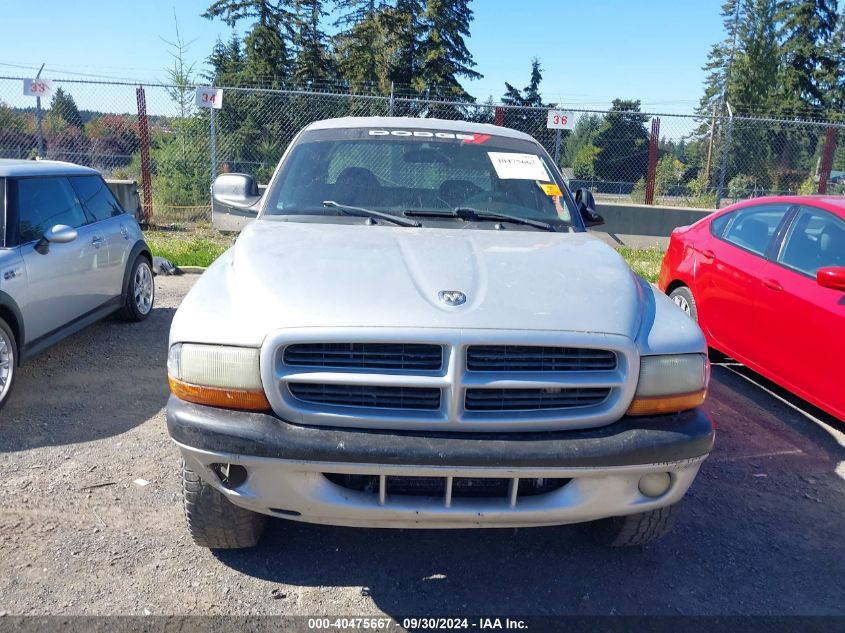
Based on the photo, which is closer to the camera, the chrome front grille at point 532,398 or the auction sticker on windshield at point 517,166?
the chrome front grille at point 532,398

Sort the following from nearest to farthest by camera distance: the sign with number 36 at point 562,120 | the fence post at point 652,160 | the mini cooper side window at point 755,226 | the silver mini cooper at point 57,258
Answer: the silver mini cooper at point 57,258, the mini cooper side window at point 755,226, the sign with number 36 at point 562,120, the fence post at point 652,160

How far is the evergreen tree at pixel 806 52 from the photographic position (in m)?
42.3

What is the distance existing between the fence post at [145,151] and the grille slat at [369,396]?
10727 mm

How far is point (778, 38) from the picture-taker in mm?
43719

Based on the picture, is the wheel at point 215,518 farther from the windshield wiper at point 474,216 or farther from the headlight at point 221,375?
the windshield wiper at point 474,216

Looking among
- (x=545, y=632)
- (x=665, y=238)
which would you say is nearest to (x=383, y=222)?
(x=545, y=632)

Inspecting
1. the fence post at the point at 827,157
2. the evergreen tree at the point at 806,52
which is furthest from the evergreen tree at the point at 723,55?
the fence post at the point at 827,157

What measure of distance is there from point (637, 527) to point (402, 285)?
1.47m

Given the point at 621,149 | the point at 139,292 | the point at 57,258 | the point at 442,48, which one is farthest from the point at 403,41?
the point at 57,258

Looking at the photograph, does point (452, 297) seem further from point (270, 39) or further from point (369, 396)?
point (270, 39)

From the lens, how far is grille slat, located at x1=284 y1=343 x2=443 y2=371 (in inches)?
93.9

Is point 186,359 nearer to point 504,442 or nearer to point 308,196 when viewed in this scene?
point 504,442

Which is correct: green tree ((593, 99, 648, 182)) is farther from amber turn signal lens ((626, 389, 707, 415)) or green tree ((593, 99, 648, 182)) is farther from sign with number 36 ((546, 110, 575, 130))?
amber turn signal lens ((626, 389, 707, 415))

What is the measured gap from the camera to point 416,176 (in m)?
4.00
